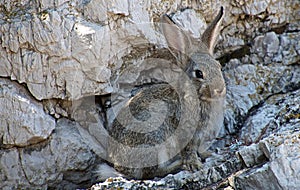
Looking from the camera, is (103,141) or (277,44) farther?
(277,44)

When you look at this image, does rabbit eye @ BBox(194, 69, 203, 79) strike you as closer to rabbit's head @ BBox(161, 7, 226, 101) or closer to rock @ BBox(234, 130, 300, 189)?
rabbit's head @ BBox(161, 7, 226, 101)

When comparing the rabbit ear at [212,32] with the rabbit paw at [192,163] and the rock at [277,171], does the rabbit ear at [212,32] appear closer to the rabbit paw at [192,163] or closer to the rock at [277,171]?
the rabbit paw at [192,163]

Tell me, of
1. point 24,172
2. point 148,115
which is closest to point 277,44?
point 148,115

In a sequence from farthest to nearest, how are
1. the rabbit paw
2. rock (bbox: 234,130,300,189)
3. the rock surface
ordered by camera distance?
the rock surface
the rabbit paw
rock (bbox: 234,130,300,189)

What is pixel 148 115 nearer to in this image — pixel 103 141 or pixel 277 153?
pixel 103 141

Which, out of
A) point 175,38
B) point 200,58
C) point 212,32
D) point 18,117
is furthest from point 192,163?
point 18,117

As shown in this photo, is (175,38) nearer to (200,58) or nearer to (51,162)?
(200,58)

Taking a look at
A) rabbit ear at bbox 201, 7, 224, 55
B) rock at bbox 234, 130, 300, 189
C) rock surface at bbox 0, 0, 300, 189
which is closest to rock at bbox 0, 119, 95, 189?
rock surface at bbox 0, 0, 300, 189
